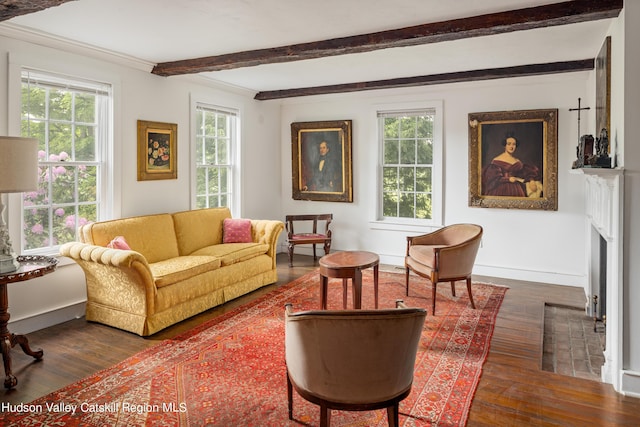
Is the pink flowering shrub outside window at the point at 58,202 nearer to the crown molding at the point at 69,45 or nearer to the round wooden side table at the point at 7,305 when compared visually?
the round wooden side table at the point at 7,305

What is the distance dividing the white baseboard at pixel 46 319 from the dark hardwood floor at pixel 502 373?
0.26ft

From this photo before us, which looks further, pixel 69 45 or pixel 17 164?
pixel 69 45

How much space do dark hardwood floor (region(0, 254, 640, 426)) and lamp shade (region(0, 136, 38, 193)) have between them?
132cm

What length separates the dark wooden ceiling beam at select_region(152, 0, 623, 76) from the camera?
308 cm

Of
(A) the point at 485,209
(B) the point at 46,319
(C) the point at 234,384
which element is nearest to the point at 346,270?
(C) the point at 234,384

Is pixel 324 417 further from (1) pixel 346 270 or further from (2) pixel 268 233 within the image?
(2) pixel 268 233

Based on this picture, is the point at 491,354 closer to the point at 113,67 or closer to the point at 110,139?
the point at 110,139

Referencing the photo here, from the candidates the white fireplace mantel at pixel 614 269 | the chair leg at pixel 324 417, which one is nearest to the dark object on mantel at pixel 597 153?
the white fireplace mantel at pixel 614 269

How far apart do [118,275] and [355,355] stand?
261 cm

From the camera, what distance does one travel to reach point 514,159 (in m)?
5.73

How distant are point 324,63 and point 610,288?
11.7 feet

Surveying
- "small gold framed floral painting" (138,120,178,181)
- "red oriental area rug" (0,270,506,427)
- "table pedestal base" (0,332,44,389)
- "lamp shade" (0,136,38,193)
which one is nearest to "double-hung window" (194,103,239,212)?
"small gold framed floral painting" (138,120,178,181)

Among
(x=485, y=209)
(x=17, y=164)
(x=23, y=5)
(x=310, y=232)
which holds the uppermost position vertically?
(x=23, y=5)

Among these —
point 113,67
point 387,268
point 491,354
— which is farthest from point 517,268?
point 113,67
